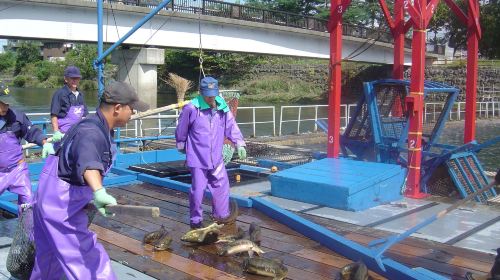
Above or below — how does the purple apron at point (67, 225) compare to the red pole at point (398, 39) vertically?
below

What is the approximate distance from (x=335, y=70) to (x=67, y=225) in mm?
6866

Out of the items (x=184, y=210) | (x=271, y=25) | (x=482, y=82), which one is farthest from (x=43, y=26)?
(x=482, y=82)

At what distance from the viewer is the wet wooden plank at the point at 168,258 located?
486cm

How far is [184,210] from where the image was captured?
7.23m

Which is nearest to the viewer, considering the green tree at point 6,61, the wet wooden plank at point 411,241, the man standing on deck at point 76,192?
the man standing on deck at point 76,192

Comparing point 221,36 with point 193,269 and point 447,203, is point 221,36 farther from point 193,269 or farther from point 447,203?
point 193,269

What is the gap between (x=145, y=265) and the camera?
5059 mm

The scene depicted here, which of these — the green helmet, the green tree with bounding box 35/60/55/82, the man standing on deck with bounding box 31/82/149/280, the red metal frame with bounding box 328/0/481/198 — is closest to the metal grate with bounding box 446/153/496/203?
the red metal frame with bounding box 328/0/481/198

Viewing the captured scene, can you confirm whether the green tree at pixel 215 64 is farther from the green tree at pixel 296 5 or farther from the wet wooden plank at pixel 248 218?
the wet wooden plank at pixel 248 218

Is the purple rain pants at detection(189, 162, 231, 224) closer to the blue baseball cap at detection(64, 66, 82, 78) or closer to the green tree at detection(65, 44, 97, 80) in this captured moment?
the blue baseball cap at detection(64, 66, 82, 78)

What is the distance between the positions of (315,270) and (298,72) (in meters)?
47.1

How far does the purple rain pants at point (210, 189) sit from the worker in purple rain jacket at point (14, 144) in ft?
5.35

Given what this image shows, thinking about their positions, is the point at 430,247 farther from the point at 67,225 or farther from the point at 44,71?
the point at 44,71

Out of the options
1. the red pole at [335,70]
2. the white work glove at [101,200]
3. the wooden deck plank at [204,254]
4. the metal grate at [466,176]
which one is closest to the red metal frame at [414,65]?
the red pole at [335,70]
